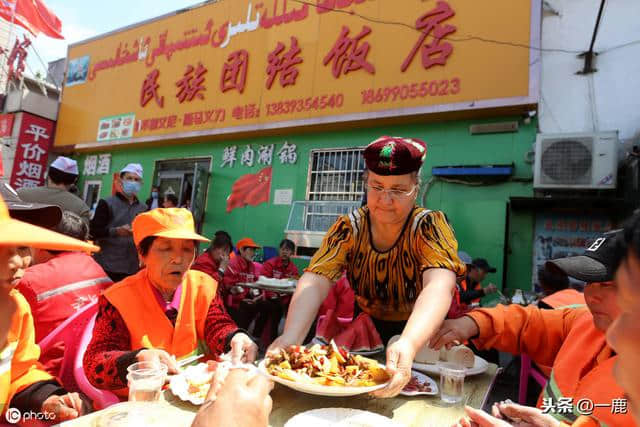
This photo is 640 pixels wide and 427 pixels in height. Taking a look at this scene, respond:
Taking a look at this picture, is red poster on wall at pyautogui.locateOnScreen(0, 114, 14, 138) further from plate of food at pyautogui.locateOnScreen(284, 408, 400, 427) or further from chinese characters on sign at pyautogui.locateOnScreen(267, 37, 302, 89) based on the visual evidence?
plate of food at pyautogui.locateOnScreen(284, 408, 400, 427)

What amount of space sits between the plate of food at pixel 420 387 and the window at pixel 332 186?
6277 mm

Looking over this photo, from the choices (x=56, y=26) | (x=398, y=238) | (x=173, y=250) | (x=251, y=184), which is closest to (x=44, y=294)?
(x=173, y=250)

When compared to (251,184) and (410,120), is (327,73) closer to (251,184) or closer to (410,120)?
(410,120)

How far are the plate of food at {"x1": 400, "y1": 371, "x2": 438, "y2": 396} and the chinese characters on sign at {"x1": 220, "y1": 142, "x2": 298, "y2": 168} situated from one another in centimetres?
740

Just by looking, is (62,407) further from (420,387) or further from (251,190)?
(251,190)

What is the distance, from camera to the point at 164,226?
1.81 meters

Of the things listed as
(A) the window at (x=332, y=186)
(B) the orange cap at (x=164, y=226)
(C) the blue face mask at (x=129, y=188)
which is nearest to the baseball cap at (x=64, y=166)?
(C) the blue face mask at (x=129, y=188)

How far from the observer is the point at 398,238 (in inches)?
68.2

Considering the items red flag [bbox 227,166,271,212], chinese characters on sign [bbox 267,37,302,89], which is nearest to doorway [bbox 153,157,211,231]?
red flag [bbox 227,166,271,212]

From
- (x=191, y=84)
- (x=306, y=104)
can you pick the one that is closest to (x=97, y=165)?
(x=191, y=84)

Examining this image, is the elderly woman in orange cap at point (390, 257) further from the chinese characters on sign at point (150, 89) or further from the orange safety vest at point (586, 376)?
the chinese characters on sign at point (150, 89)

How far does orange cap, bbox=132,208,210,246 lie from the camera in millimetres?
1786

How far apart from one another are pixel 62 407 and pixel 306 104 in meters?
7.71

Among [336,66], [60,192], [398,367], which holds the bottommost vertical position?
[398,367]
